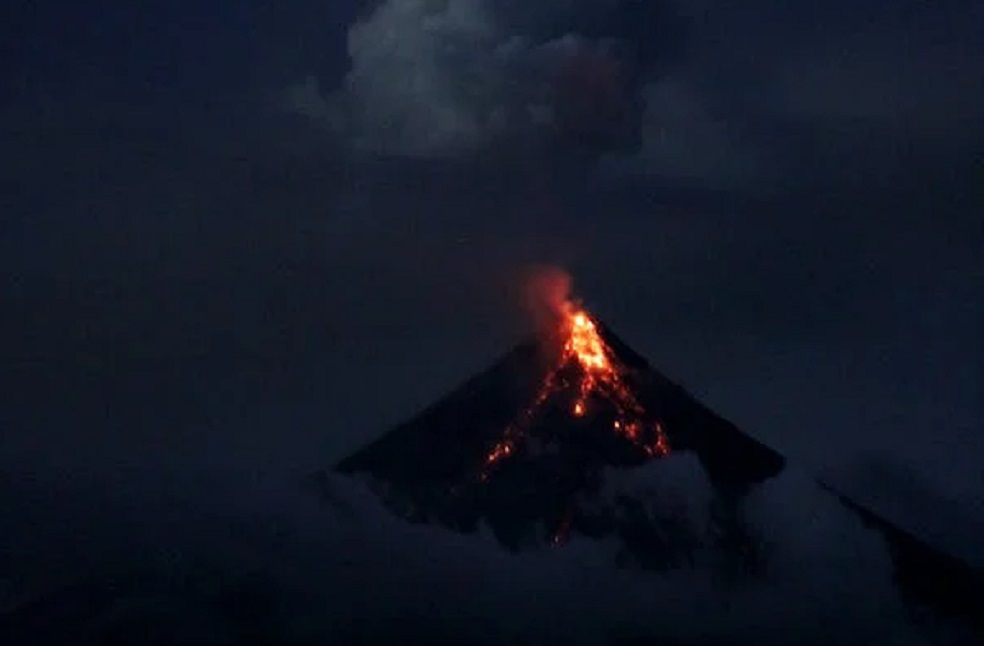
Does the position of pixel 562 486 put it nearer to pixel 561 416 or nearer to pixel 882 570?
pixel 561 416

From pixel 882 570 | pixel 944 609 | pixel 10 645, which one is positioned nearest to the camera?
pixel 10 645

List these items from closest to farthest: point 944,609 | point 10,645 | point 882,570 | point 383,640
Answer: point 10,645
point 383,640
point 944,609
point 882,570

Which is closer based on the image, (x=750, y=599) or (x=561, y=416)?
(x=561, y=416)

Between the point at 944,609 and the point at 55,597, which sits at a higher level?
the point at 944,609

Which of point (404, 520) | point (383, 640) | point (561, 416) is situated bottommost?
point (383, 640)

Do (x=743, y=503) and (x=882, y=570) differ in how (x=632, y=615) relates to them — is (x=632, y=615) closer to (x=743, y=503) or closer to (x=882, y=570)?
(x=743, y=503)

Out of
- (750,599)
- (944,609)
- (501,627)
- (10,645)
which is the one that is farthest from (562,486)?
(10,645)

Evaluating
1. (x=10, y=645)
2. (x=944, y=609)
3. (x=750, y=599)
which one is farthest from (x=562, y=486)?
(x=10, y=645)
